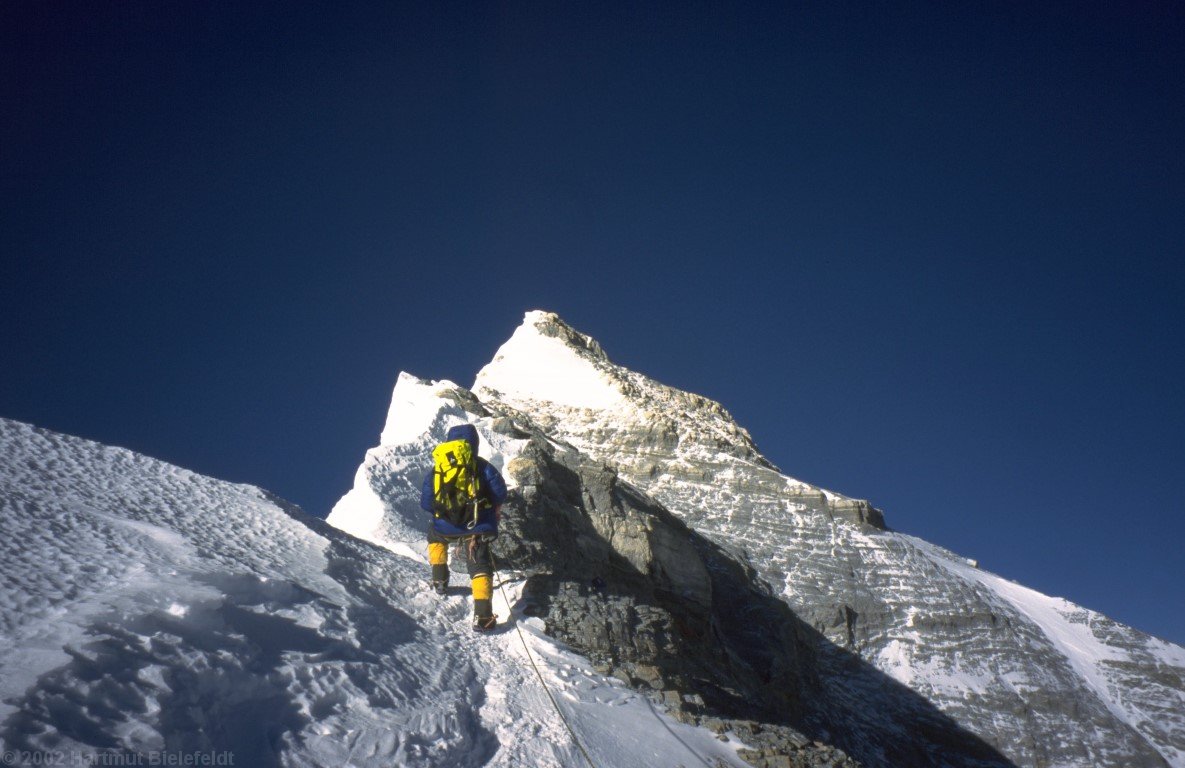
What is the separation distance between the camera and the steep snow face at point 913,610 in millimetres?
25438

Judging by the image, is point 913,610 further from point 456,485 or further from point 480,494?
point 456,485

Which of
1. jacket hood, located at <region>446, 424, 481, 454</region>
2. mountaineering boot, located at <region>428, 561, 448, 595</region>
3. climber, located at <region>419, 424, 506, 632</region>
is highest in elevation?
jacket hood, located at <region>446, 424, 481, 454</region>

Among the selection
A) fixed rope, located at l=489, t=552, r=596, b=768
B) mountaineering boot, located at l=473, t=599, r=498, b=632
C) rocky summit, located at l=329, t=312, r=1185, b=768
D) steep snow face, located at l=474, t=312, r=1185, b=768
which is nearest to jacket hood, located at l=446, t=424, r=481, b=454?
fixed rope, located at l=489, t=552, r=596, b=768

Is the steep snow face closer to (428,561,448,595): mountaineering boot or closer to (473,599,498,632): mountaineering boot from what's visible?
(428,561,448,595): mountaineering boot

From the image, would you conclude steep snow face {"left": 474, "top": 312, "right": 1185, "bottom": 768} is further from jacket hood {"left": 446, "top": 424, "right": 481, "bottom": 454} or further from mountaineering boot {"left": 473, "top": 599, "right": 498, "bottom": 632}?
mountaineering boot {"left": 473, "top": 599, "right": 498, "bottom": 632}

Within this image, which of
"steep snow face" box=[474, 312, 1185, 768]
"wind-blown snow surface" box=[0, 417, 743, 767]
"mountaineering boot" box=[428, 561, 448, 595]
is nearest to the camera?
"wind-blown snow surface" box=[0, 417, 743, 767]

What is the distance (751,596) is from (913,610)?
1380 centimetres

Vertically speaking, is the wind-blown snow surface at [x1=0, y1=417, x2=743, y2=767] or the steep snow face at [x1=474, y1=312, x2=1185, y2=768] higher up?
the steep snow face at [x1=474, y1=312, x2=1185, y2=768]

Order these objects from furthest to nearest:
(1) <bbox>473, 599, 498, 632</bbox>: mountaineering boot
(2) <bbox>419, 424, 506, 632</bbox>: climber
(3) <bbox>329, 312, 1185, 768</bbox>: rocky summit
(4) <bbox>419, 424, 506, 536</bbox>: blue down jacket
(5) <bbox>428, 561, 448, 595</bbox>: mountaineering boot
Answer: (3) <bbox>329, 312, 1185, 768</bbox>: rocky summit, (5) <bbox>428, 561, 448, 595</bbox>: mountaineering boot, (4) <bbox>419, 424, 506, 536</bbox>: blue down jacket, (2) <bbox>419, 424, 506, 632</bbox>: climber, (1) <bbox>473, 599, 498, 632</bbox>: mountaineering boot

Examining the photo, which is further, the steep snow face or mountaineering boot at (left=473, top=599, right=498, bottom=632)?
the steep snow face

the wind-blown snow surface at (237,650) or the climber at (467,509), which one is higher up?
the climber at (467,509)

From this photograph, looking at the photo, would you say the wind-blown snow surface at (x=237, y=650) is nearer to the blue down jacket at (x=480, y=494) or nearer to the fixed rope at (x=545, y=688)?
the fixed rope at (x=545, y=688)

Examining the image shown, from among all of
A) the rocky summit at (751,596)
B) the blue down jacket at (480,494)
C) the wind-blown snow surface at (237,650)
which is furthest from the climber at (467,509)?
the rocky summit at (751,596)

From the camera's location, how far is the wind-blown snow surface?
4094 millimetres
